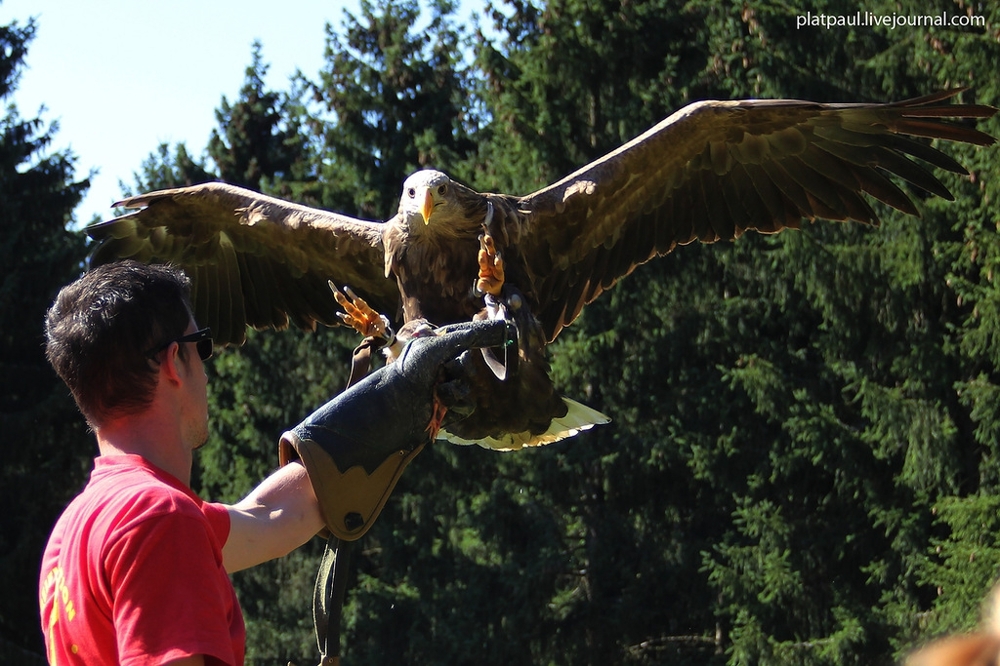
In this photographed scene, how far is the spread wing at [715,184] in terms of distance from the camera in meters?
5.64

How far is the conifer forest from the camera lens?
12.6 meters

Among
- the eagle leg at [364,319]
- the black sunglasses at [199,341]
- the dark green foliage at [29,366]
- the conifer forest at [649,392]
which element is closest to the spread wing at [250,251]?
the eagle leg at [364,319]

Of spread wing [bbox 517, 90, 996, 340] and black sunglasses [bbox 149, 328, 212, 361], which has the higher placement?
black sunglasses [bbox 149, 328, 212, 361]

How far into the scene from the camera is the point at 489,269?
5.06m

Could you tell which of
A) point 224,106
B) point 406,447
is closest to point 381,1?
point 224,106

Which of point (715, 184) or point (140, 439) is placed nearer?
point (140, 439)

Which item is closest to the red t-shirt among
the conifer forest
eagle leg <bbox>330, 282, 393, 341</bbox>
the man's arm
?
the man's arm

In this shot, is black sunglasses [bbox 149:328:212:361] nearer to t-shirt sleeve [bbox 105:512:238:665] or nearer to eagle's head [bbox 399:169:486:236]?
t-shirt sleeve [bbox 105:512:238:665]

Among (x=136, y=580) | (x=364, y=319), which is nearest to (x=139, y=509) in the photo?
(x=136, y=580)

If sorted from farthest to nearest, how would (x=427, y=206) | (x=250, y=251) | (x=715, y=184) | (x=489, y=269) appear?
(x=250, y=251)
(x=715, y=184)
(x=427, y=206)
(x=489, y=269)

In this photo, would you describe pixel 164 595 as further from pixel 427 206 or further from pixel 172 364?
pixel 427 206

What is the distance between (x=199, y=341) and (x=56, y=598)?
→ 1.47 feet

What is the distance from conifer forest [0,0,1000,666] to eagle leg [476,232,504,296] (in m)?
7.83

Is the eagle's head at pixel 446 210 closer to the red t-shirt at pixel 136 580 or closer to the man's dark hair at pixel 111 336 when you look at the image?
the man's dark hair at pixel 111 336
